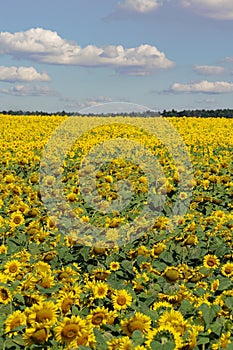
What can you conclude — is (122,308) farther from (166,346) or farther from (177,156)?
(177,156)

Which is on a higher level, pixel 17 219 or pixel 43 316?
pixel 43 316

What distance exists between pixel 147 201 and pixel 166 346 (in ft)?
16.0

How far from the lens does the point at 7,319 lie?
9.05 ft

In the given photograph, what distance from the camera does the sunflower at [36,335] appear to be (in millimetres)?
2545

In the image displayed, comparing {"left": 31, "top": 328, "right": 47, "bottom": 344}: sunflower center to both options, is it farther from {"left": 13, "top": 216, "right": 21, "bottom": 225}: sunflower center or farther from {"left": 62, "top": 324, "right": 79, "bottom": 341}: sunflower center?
{"left": 13, "top": 216, "right": 21, "bottom": 225}: sunflower center

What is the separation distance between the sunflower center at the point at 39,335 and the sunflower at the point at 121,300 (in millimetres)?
669

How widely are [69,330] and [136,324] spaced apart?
11.6 inches

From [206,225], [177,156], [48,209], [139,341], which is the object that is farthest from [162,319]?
[177,156]

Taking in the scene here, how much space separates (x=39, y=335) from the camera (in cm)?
254

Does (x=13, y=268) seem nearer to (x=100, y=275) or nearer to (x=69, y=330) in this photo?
(x=100, y=275)

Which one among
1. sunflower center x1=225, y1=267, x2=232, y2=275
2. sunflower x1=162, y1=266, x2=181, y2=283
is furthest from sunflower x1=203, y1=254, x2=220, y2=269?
sunflower x1=162, y1=266, x2=181, y2=283

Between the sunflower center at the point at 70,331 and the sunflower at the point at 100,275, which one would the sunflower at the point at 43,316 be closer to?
the sunflower center at the point at 70,331

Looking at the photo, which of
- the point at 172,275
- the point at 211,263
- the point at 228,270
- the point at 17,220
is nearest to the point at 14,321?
the point at 172,275

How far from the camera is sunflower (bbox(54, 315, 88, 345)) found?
257cm
